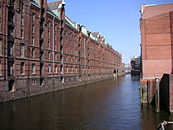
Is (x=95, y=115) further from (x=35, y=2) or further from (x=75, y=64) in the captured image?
(x=75, y=64)

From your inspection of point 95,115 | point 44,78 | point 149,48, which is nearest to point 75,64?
point 44,78

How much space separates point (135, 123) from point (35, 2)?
25.2 m

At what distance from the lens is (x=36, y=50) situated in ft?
102

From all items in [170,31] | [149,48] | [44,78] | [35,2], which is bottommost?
[44,78]

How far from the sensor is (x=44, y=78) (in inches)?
1294

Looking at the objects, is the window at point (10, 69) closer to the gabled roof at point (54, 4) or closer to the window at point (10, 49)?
the window at point (10, 49)

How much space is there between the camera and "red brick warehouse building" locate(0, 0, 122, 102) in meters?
24.1

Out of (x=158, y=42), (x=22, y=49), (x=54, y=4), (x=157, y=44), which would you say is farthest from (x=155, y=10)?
(x=54, y=4)

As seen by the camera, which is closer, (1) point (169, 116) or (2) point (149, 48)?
(1) point (169, 116)

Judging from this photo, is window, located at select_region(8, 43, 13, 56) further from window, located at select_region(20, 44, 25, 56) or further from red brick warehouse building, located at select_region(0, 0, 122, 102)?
window, located at select_region(20, 44, 25, 56)

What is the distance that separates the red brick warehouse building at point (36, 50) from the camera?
2412cm

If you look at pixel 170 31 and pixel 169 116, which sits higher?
pixel 170 31

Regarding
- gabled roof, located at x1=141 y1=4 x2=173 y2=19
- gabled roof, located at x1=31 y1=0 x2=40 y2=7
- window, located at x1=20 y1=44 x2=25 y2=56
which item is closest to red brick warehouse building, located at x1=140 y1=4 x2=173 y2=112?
gabled roof, located at x1=141 y1=4 x2=173 y2=19

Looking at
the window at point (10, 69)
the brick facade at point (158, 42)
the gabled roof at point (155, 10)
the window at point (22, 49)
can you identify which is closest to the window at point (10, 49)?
the window at point (10, 69)
